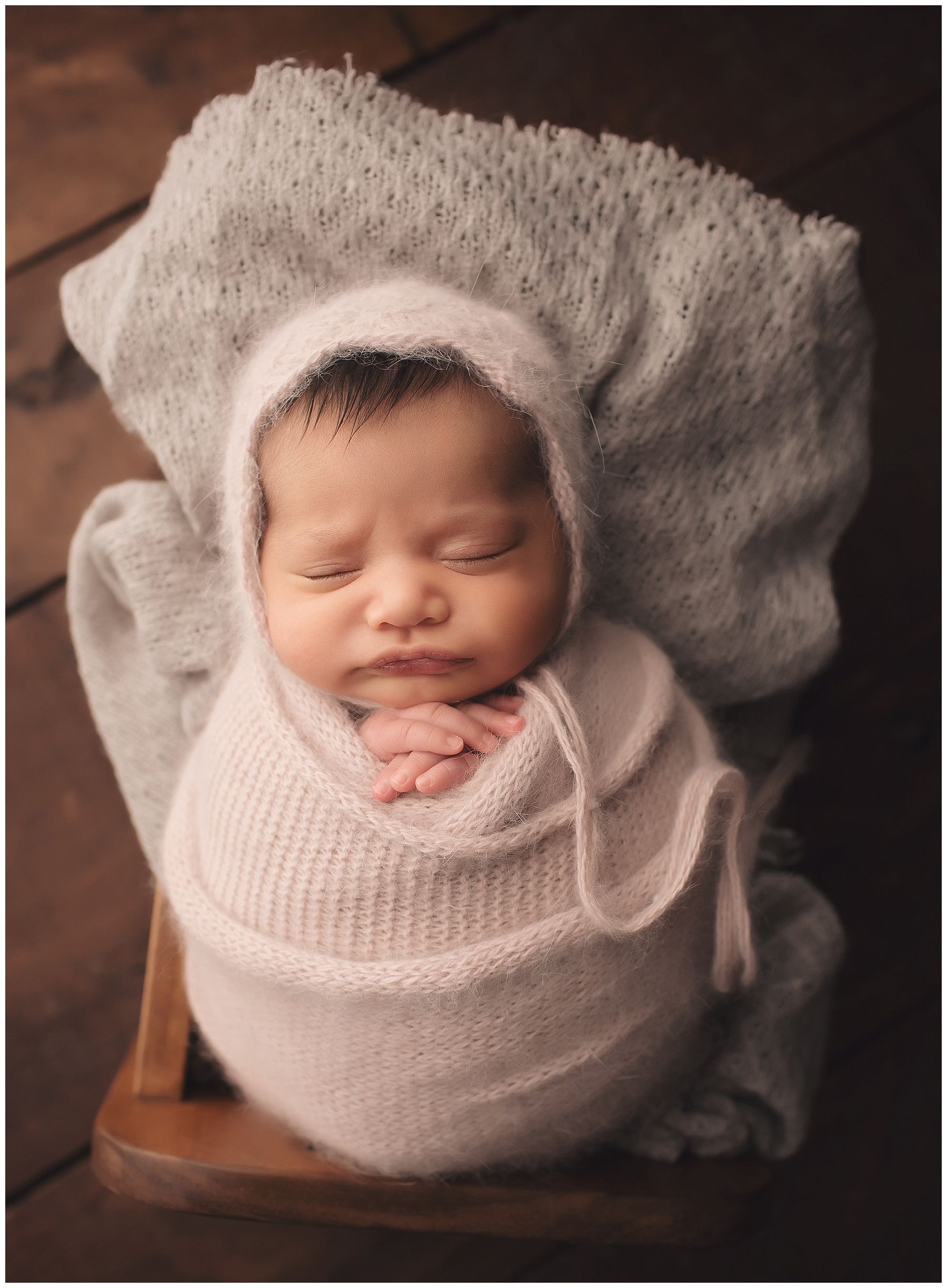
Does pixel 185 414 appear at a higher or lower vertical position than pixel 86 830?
higher

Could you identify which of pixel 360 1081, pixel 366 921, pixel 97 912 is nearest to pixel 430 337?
pixel 366 921

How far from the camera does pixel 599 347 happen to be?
731 millimetres

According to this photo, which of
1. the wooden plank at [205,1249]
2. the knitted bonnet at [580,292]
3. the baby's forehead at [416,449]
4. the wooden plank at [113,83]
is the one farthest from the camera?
the wooden plank at [205,1249]

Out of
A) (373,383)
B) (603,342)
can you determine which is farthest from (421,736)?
(603,342)

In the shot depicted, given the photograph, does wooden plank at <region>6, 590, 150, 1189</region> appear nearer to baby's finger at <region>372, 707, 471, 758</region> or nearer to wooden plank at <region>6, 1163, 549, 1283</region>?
wooden plank at <region>6, 1163, 549, 1283</region>

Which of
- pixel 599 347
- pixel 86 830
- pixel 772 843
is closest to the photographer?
pixel 599 347

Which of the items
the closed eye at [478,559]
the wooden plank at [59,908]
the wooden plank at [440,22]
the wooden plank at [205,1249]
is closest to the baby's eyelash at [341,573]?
the closed eye at [478,559]

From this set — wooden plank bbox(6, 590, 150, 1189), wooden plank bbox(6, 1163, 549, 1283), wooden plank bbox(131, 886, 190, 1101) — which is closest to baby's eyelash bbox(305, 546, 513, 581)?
wooden plank bbox(131, 886, 190, 1101)

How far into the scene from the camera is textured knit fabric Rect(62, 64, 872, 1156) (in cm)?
72

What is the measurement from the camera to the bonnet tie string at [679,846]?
61 cm

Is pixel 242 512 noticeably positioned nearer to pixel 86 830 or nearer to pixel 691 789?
pixel 691 789

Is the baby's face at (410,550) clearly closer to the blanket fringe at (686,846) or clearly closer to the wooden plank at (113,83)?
the blanket fringe at (686,846)

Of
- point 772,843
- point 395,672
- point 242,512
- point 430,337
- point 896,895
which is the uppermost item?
point 430,337

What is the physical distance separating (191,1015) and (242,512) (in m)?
0.47
